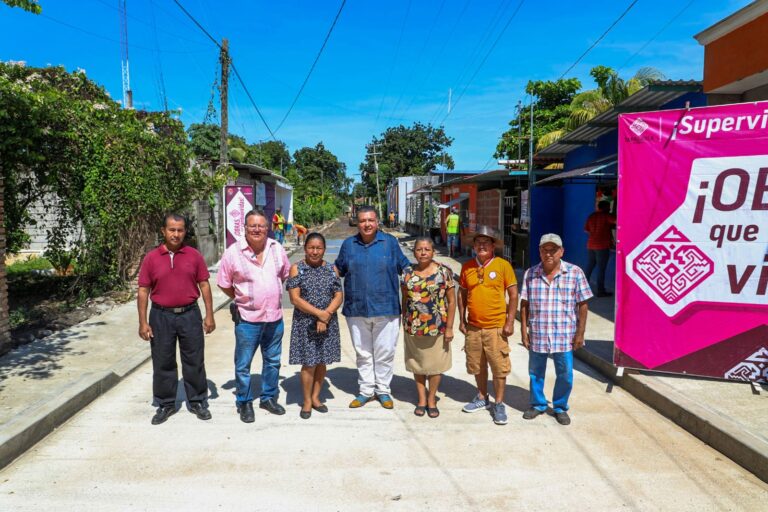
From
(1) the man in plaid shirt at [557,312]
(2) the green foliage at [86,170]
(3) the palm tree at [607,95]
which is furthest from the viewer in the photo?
(3) the palm tree at [607,95]

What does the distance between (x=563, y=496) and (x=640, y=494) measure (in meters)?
0.48

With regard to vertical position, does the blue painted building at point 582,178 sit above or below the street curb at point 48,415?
above

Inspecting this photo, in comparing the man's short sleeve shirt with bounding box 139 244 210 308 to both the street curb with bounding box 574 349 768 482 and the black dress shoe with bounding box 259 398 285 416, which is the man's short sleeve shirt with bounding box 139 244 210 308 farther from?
the street curb with bounding box 574 349 768 482

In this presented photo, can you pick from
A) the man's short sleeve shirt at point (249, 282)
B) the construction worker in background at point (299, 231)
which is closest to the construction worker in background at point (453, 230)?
the construction worker in background at point (299, 231)

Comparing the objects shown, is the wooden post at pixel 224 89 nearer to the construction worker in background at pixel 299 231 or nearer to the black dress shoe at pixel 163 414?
the construction worker in background at pixel 299 231

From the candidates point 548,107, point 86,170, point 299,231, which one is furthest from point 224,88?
point 548,107

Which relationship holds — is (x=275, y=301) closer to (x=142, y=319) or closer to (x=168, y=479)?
(x=142, y=319)

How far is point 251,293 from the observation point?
4805 millimetres

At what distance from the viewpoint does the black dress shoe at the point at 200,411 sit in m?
4.87

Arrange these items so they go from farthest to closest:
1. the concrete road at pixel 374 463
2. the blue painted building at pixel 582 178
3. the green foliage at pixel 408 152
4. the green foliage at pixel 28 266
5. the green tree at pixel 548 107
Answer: the green foliage at pixel 408 152 → the green tree at pixel 548 107 → the green foliage at pixel 28 266 → the blue painted building at pixel 582 178 → the concrete road at pixel 374 463

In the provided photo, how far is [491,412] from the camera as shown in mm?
5043

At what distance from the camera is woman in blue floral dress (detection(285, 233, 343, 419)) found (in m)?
4.80

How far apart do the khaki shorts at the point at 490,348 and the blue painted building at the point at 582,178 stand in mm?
5017


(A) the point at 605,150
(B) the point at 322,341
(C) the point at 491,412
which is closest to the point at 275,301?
(B) the point at 322,341
